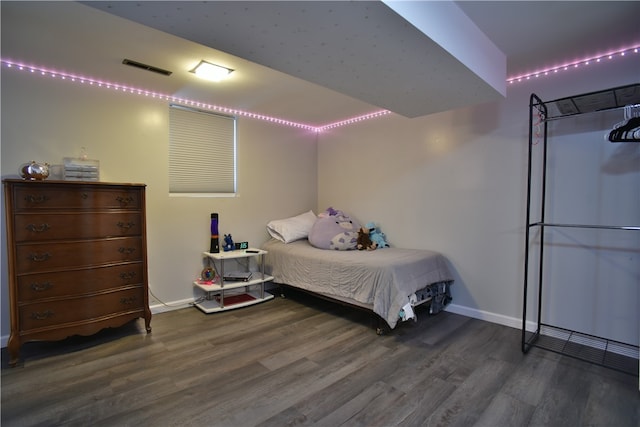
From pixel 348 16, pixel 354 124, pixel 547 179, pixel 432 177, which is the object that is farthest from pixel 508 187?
pixel 348 16

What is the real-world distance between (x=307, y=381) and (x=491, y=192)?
236cm

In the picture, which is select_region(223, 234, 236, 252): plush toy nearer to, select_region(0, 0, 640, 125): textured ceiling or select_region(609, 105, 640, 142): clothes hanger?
select_region(0, 0, 640, 125): textured ceiling

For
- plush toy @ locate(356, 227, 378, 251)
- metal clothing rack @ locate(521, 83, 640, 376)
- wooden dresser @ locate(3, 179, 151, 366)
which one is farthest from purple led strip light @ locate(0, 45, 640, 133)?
plush toy @ locate(356, 227, 378, 251)

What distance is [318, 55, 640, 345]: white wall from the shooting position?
2467mm

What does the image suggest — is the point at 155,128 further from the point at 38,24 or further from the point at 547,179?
the point at 547,179

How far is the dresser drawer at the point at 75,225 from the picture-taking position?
7.50 feet

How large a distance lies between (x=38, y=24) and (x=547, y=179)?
3.84 metres

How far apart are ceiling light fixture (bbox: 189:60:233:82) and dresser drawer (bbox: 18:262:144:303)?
5.54ft

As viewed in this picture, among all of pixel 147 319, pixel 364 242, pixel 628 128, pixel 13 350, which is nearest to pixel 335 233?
pixel 364 242

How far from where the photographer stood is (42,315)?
235cm

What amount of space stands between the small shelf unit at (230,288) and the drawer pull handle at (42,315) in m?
1.28

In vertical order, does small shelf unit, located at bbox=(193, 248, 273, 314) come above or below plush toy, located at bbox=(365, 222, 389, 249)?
below

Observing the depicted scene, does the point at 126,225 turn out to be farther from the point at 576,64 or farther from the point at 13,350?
the point at 576,64

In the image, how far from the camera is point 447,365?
2314 millimetres
